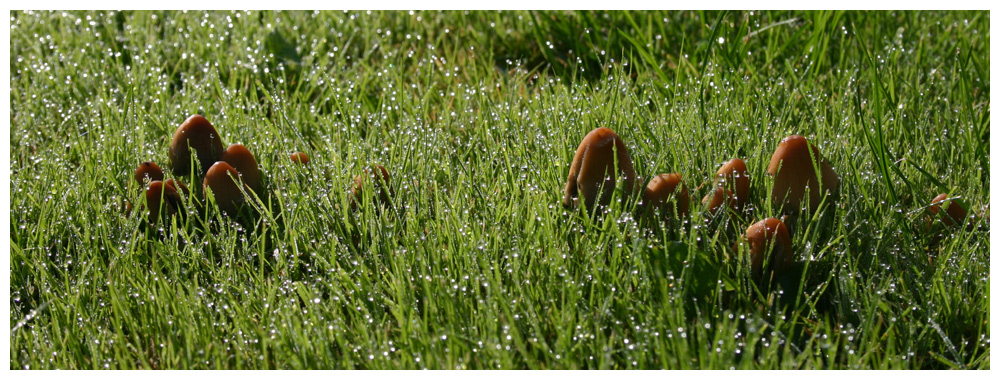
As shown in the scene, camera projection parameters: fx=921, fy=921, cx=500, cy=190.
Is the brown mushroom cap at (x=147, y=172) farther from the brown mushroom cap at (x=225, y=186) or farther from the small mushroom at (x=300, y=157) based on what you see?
the small mushroom at (x=300, y=157)

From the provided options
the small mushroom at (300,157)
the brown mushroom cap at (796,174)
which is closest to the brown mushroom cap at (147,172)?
the small mushroom at (300,157)

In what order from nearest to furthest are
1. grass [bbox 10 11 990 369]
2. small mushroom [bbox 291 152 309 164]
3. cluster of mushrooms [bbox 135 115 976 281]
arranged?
grass [bbox 10 11 990 369] < cluster of mushrooms [bbox 135 115 976 281] < small mushroom [bbox 291 152 309 164]

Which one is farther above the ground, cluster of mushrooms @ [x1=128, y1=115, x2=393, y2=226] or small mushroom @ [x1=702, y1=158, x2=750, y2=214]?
small mushroom @ [x1=702, y1=158, x2=750, y2=214]

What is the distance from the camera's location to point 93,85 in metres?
2.62

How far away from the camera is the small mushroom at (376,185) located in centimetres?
183

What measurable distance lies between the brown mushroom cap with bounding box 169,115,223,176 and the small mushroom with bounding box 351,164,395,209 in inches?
12.9

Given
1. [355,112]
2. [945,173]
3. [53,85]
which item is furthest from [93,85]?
[945,173]

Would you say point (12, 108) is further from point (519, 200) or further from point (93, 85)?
point (519, 200)

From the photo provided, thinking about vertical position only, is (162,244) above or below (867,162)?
below

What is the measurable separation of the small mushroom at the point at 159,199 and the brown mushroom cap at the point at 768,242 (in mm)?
1094

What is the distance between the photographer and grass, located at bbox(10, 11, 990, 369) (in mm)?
1507

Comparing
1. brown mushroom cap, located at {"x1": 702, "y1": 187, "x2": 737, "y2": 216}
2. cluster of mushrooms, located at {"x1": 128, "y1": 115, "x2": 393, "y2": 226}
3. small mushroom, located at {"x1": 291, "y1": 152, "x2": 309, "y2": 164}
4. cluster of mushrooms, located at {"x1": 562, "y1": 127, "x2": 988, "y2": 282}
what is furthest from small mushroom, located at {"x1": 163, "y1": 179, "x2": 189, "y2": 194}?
brown mushroom cap, located at {"x1": 702, "y1": 187, "x2": 737, "y2": 216}

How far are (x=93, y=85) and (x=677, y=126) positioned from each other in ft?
5.40

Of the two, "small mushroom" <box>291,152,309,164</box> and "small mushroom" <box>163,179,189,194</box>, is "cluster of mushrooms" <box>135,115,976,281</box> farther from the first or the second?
"small mushroom" <box>291,152,309,164</box>
